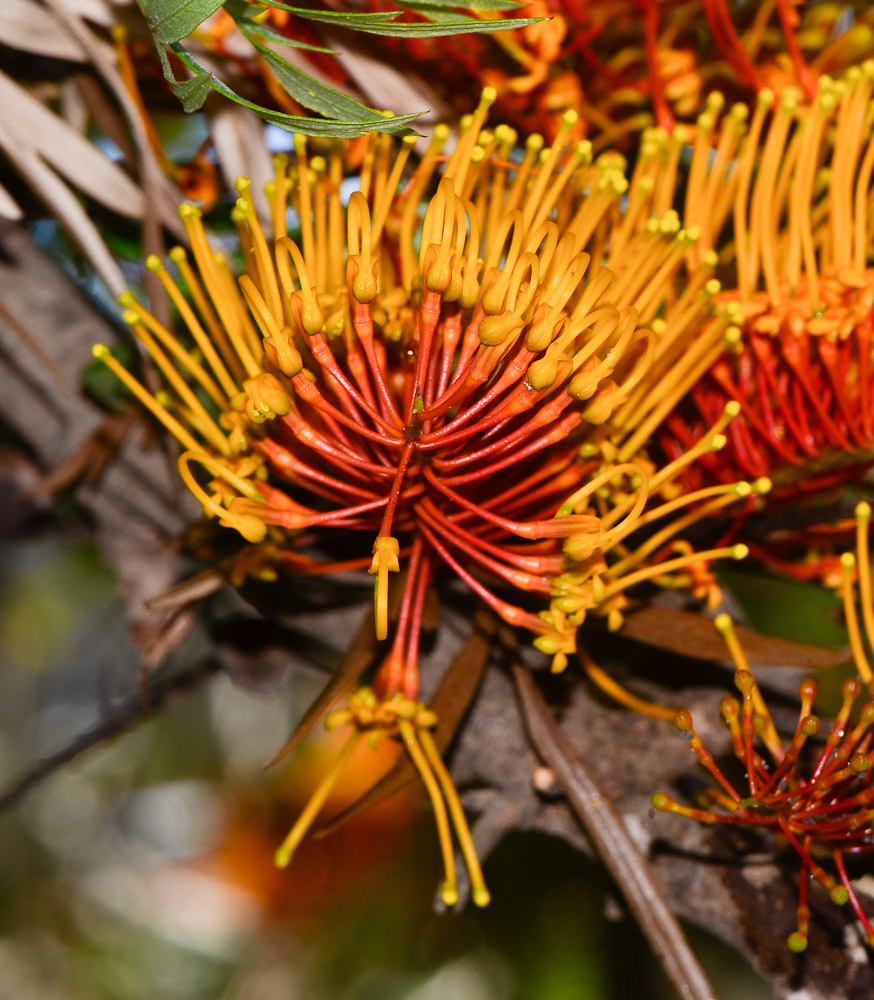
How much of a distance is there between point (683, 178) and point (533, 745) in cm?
52

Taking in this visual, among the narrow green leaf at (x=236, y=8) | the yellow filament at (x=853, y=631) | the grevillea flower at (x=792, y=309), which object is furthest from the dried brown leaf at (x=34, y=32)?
the yellow filament at (x=853, y=631)

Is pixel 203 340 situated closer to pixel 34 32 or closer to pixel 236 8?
pixel 236 8

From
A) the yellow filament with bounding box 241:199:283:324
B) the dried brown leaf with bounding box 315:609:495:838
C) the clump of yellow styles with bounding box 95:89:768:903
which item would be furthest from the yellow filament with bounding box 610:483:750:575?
the yellow filament with bounding box 241:199:283:324

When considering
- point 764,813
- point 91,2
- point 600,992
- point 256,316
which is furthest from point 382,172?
point 600,992

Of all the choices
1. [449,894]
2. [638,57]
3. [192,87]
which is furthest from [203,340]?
[638,57]

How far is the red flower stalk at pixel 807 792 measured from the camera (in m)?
0.46

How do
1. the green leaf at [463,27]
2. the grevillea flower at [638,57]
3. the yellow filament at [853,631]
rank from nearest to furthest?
1. the green leaf at [463,27]
2. the yellow filament at [853,631]
3. the grevillea flower at [638,57]

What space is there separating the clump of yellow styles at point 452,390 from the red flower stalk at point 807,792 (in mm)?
80

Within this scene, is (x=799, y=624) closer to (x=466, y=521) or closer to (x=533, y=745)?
(x=533, y=745)

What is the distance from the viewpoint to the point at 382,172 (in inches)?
20.6

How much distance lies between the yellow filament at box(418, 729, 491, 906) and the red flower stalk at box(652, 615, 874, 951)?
11 centimetres

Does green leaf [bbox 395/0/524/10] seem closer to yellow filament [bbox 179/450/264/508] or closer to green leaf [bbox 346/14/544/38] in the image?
green leaf [bbox 346/14/544/38]

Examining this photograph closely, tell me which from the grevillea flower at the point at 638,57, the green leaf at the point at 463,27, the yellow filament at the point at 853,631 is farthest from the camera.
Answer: the grevillea flower at the point at 638,57

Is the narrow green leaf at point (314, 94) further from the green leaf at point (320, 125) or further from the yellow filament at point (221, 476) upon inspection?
the yellow filament at point (221, 476)
